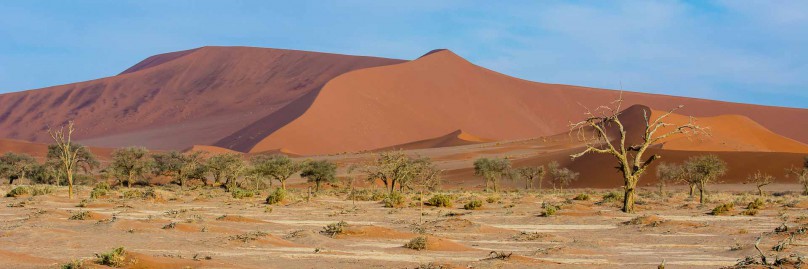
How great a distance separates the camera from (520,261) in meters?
14.1

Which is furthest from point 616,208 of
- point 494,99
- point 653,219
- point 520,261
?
point 494,99

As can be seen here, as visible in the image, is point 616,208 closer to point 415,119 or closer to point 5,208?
point 5,208

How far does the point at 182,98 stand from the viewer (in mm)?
154375

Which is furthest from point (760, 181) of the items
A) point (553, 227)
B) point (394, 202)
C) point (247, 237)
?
point (247, 237)

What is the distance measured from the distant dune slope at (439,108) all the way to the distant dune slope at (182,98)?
12492 mm

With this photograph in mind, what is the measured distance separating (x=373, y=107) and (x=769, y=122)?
71.5 metres

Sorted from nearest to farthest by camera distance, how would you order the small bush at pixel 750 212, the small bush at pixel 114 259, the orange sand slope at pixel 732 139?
the small bush at pixel 114 259, the small bush at pixel 750 212, the orange sand slope at pixel 732 139

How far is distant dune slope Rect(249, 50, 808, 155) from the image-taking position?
4489 inches

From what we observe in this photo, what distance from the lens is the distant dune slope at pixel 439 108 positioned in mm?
114025

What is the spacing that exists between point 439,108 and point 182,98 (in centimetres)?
5145

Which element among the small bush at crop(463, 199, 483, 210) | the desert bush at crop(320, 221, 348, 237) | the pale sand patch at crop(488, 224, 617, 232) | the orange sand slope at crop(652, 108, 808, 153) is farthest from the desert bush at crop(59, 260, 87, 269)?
the orange sand slope at crop(652, 108, 808, 153)

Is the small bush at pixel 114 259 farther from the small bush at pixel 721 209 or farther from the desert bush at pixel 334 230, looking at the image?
the small bush at pixel 721 209

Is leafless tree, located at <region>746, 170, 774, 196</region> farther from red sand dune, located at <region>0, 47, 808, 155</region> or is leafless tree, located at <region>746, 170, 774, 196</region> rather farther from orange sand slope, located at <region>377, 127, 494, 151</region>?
orange sand slope, located at <region>377, 127, 494, 151</region>

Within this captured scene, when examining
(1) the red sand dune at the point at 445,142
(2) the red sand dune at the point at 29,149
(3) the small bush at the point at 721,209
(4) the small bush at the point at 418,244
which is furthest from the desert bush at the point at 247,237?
(1) the red sand dune at the point at 445,142
